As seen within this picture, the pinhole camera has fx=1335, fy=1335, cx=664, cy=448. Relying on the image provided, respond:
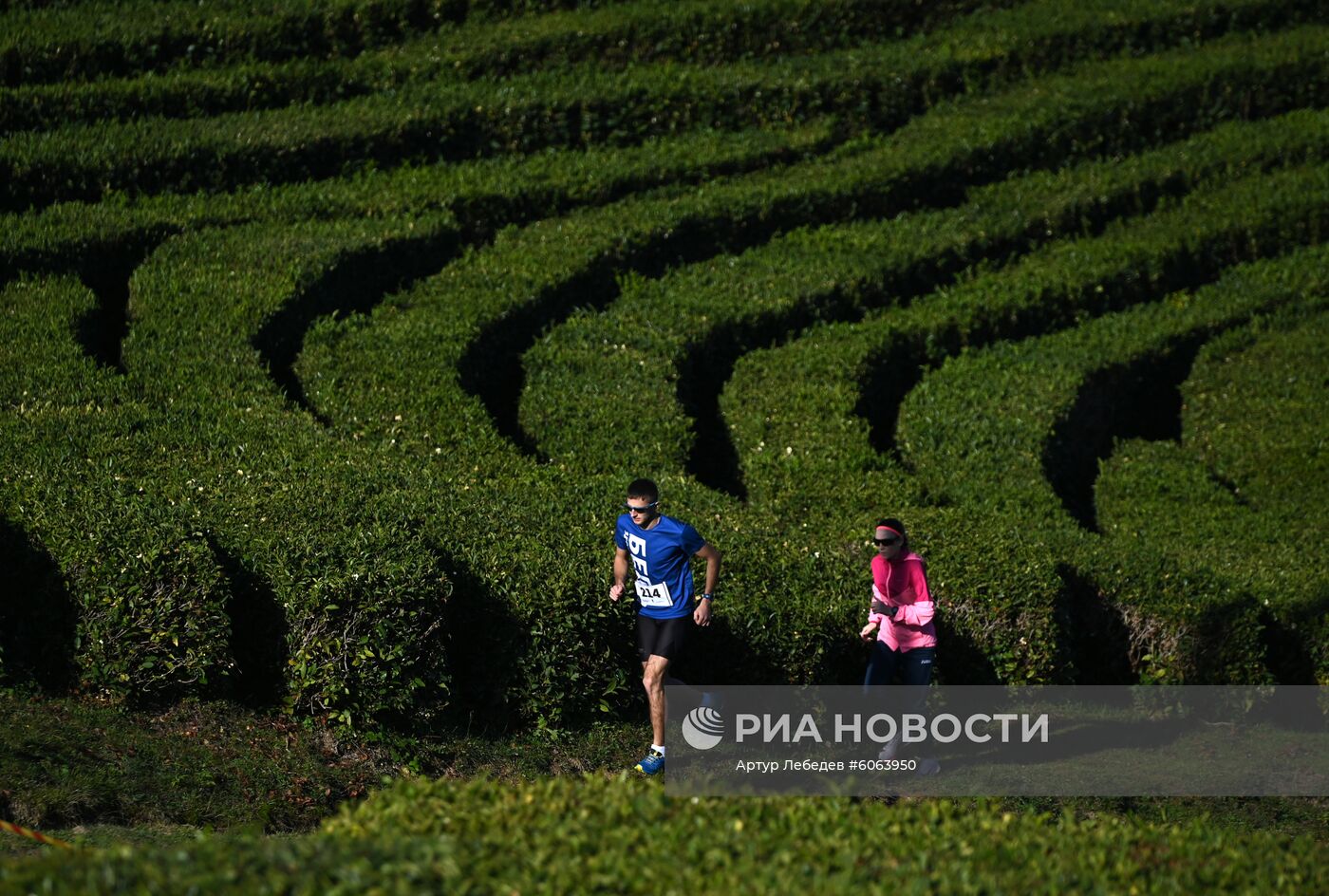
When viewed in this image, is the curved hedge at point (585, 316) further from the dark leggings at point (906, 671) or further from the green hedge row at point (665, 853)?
the green hedge row at point (665, 853)

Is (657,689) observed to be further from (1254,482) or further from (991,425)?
(1254,482)

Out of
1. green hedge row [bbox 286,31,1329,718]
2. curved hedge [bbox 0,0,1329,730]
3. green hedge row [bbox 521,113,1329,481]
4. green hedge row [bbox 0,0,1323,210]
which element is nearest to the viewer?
curved hedge [bbox 0,0,1329,730]

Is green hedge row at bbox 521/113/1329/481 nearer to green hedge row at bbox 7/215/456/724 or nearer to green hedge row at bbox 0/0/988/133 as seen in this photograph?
green hedge row at bbox 7/215/456/724

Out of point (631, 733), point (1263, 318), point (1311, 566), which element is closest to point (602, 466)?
point (631, 733)

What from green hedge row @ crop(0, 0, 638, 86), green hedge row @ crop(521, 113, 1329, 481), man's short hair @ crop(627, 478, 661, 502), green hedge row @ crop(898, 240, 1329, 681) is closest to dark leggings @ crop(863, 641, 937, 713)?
man's short hair @ crop(627, 478, 661, 502)

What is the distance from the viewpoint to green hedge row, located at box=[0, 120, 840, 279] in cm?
1562

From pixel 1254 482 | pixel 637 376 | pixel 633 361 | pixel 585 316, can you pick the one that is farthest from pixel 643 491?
pixel 1254 482

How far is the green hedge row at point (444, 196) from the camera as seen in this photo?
51.3 ft

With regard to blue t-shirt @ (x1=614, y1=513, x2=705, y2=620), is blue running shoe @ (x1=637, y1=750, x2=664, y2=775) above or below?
below

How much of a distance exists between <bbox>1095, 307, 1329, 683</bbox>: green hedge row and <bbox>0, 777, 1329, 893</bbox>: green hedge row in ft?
17.3

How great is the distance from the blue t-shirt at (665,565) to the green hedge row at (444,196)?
32.1ft

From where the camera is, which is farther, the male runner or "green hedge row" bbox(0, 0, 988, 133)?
"green hedge row" bbox(0, 0, 988, 133)

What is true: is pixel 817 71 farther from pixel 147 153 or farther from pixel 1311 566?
pixel 1311 566

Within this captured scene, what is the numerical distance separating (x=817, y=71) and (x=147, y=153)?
10.5 metres
